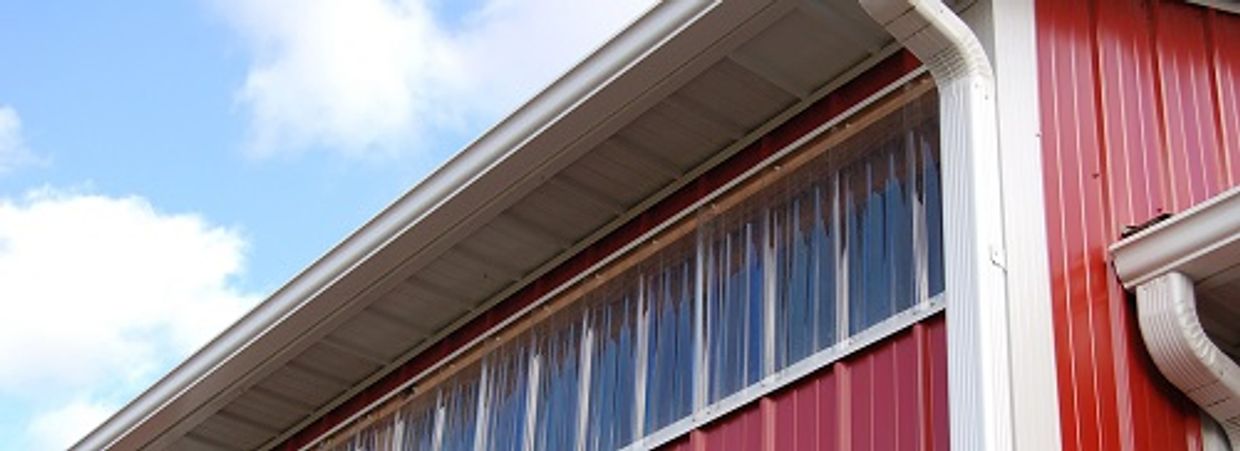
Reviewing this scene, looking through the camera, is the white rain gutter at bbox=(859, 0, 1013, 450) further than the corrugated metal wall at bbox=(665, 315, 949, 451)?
No

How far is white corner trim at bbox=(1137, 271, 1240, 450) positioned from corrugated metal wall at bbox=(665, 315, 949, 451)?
0.80 meters

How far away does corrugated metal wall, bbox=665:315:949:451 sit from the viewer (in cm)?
782

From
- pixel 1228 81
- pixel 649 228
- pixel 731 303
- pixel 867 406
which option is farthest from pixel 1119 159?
pixel 649 228

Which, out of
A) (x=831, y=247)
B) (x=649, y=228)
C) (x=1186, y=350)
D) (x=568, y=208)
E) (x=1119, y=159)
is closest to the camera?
(x=1186, y=350)

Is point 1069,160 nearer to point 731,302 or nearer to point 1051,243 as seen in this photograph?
point 1051,243

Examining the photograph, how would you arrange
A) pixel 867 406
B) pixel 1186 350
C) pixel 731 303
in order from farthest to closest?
pixel 731 303, pixel 867 406, pixel 1186 350

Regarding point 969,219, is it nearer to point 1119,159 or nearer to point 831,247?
point 1119,159

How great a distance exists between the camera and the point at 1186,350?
7695mm

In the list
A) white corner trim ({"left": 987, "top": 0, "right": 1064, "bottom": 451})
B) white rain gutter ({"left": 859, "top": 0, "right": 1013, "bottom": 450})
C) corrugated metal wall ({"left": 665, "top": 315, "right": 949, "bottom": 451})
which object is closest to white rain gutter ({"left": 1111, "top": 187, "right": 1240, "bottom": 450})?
white corner trim ({"left": 987, "top": 0, "right": 1064, "bottom": 451})

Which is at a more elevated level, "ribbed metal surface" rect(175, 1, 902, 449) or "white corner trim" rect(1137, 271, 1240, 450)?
"ribbed metal surface" rect(175, 1, 902, 449)

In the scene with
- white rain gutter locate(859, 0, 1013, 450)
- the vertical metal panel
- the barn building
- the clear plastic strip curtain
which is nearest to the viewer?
white rain gutter locate(859, 0, 1013, 450)

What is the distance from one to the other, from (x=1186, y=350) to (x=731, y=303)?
94.0 inches

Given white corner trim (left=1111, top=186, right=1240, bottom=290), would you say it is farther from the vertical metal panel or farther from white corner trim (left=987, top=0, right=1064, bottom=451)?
the vertical metal panel

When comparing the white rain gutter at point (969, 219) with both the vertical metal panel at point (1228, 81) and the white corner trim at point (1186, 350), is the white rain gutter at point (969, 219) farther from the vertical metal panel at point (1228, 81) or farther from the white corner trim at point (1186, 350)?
the vertical metal panel at point (1228, 81)
